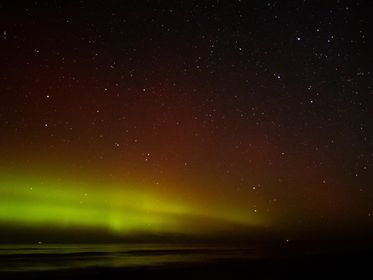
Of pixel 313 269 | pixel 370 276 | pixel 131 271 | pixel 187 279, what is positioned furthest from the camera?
pixel 313 269

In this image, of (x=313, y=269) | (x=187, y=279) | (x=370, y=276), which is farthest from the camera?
(x=313, y=269)

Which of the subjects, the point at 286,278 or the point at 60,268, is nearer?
the point at 286,278

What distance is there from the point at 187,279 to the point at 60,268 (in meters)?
7.43

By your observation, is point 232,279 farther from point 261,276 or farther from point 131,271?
point 131,271

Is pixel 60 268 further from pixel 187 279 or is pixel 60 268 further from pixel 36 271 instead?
pixel 187 279

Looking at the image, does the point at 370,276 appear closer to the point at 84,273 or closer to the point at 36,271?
the point at 84,273

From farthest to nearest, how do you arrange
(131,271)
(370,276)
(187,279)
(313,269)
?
(313,269)
(131,271)
(370,276)
(187,279)

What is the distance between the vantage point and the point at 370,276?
733 inches

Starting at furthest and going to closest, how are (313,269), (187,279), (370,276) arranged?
(313,269) → (370,276) → (187,279)

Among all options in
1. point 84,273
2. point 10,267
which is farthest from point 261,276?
point 10,267

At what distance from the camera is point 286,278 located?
59.1 ft

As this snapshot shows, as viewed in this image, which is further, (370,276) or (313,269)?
(313,269)

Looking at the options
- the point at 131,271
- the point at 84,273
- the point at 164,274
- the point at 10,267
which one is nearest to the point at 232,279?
the point at 164,274

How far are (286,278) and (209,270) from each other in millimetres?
4390
